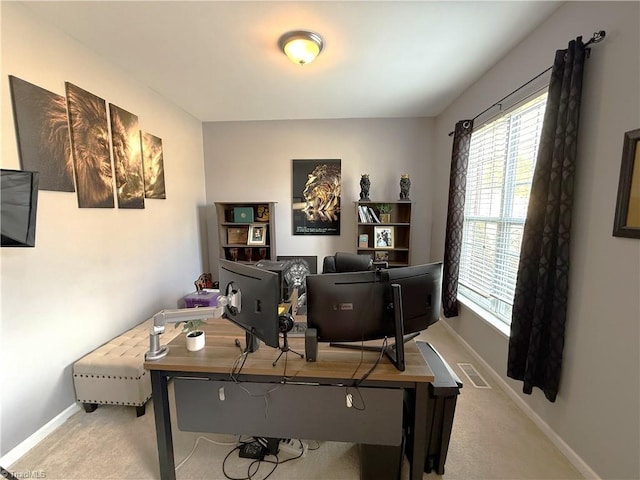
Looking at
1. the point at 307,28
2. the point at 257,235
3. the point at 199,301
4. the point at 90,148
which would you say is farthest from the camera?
the point at 257,235

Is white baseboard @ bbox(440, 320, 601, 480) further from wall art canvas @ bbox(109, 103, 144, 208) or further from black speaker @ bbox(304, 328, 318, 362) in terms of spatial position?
wall art canvas @ bbox(109, 103, 144, 208)

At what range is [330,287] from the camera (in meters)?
1.24

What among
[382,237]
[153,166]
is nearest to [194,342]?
[153,166]

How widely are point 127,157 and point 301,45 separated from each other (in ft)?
6.14

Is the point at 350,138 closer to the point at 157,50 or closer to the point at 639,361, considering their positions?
the point at 157,50

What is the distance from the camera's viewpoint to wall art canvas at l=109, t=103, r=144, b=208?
7.59ft

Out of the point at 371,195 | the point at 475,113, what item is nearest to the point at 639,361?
the point at 475,113

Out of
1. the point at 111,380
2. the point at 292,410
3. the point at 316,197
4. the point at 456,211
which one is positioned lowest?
the point at 111,380

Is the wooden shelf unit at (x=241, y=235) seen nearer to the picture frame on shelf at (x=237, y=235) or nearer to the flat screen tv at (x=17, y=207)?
the picture frame on shelf at (x=237, y=235)

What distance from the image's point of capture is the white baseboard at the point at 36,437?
1.53 m

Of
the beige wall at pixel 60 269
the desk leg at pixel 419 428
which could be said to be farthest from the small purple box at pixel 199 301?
the desk leg at pixel 419 428

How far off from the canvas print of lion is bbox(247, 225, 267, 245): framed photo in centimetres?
171

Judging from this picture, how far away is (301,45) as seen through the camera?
1.89m

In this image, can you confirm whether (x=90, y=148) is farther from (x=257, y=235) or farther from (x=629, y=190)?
(x=629, y=190)
